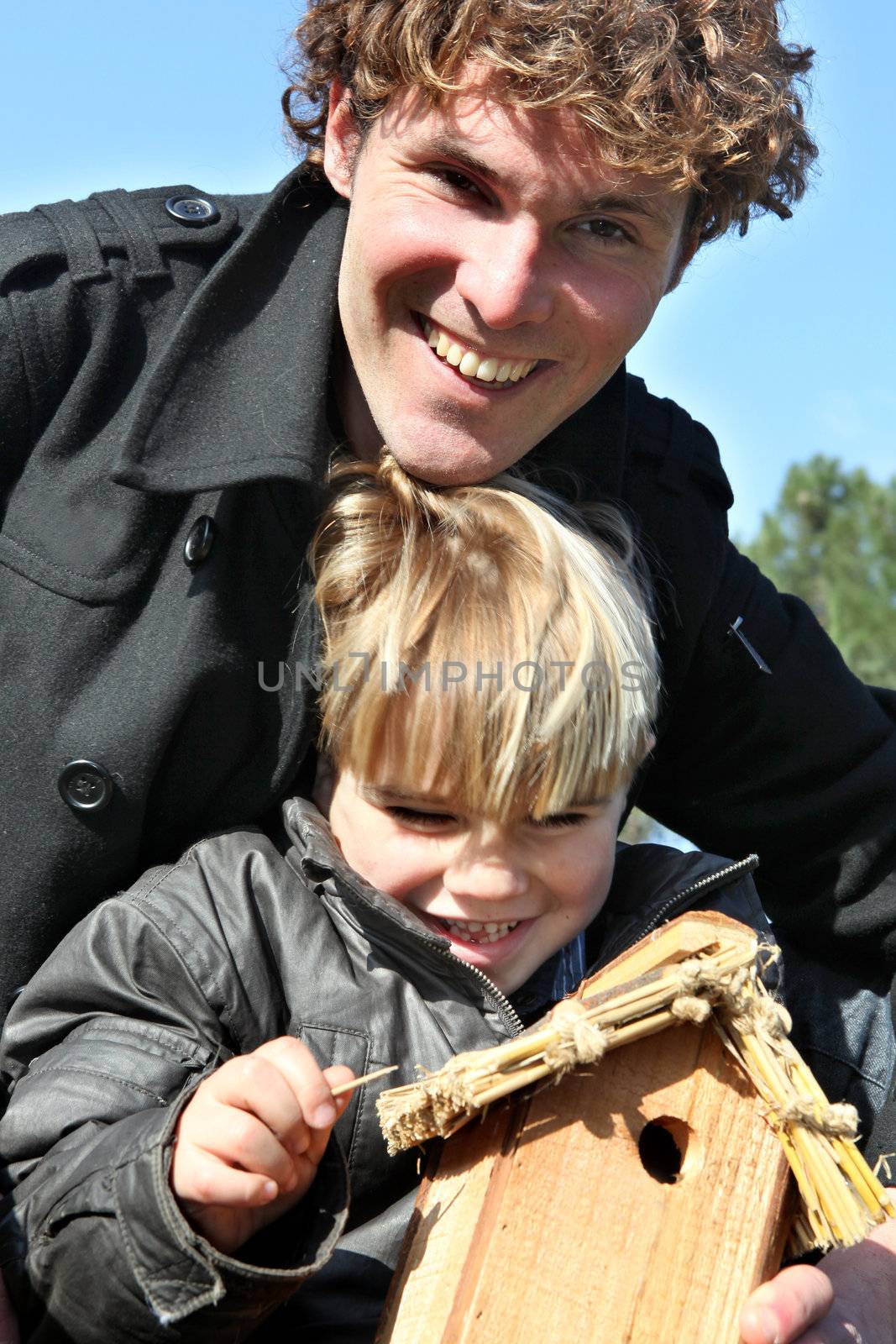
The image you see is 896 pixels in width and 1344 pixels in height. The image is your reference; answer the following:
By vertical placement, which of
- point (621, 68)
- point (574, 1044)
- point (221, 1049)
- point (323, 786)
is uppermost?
point (621, 68)

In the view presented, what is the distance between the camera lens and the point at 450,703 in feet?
7.29

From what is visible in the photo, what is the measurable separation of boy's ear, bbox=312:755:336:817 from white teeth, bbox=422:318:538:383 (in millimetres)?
650

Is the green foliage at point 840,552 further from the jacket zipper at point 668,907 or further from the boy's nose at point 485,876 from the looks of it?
the boy's nose at point 485,876

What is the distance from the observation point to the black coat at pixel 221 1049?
1696mm

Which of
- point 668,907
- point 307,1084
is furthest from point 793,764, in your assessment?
point 307,1084

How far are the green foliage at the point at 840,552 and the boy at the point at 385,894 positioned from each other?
3.78 m

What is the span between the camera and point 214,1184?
162cm

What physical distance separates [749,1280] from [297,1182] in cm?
49

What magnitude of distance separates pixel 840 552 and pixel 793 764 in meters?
4.21

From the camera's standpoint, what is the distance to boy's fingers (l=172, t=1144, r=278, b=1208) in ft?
5.30

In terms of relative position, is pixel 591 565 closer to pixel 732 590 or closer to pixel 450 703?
pixel 450 703

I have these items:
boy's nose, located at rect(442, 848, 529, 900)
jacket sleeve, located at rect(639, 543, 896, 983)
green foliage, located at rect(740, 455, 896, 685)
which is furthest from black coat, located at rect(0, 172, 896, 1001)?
green foliage, located at rect(740, 455, 896, 685)

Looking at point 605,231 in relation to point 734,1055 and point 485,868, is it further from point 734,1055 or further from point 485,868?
point 734,1055

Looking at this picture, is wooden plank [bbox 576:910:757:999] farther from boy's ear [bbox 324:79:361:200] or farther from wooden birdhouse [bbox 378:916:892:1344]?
boy's ear [bbox 324:79:361:200]
